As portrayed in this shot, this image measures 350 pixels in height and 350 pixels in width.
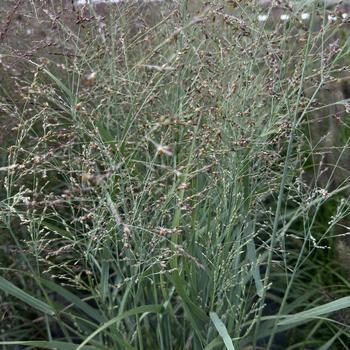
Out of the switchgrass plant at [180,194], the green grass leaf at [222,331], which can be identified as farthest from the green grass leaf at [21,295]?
the green grass leaf at [222,331]

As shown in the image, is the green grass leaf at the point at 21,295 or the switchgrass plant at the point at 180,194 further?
the green grass leaf at the point at 21,295

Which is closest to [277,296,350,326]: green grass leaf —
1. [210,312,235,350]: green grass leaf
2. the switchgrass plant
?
the switchgrass plant

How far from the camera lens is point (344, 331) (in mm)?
2408

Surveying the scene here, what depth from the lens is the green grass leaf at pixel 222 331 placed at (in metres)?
1.75

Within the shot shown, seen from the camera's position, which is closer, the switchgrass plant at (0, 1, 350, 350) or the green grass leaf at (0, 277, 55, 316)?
the switchgrass plant at (0, 1, 350, 350)

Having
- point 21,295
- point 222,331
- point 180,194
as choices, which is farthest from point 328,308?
point 21,295

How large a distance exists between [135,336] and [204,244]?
35 centimetres

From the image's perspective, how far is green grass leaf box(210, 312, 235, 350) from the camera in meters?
1.75

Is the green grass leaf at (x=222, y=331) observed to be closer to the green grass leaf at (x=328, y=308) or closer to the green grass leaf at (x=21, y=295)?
the green grass leaf at (x=328, y=308)

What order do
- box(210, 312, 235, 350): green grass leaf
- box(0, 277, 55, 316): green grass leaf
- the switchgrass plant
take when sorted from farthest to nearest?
box(0, 277, 55, 316): green grass leaf, the switchgrass plant, box(210, 312, 235, 350): green grass leaf

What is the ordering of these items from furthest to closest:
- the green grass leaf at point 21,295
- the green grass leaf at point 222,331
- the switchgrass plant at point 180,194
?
the green grass leaf at point 21,295
the switchgrass plant at point 180,194
the green grass leaf at point 222,331

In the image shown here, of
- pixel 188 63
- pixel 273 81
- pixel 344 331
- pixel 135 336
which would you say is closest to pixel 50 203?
pixel 135 336

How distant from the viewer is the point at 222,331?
71.0 inches

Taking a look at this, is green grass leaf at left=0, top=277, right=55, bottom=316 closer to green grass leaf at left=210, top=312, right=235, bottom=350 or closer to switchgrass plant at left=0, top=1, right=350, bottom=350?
switchgrass plant at left=0, top=1, right=350, bottom=350
